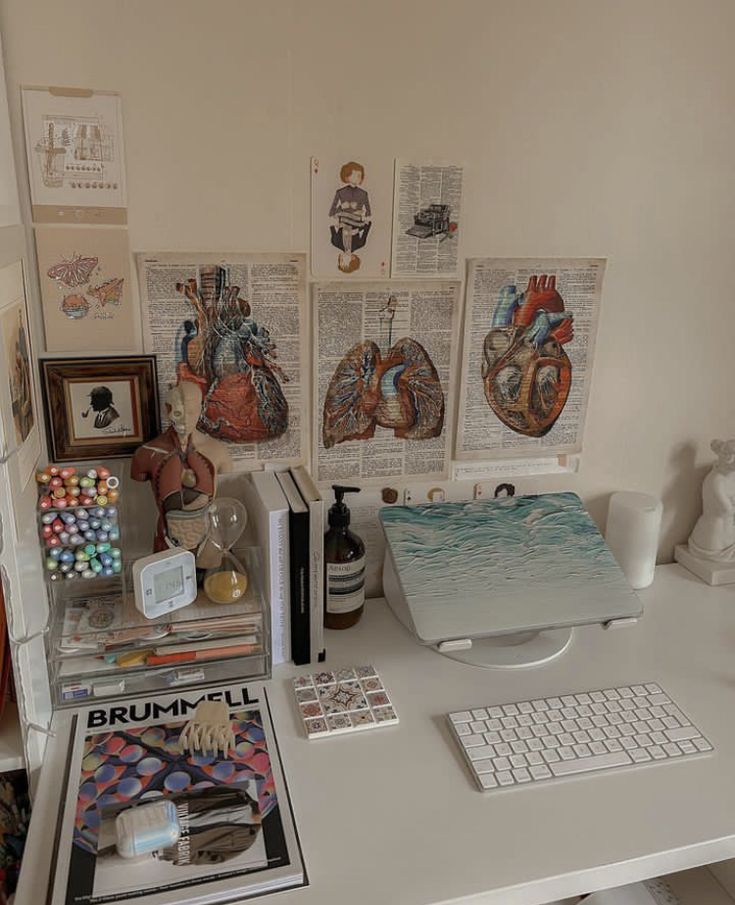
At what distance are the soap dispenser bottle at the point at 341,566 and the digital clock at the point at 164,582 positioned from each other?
0.74ft

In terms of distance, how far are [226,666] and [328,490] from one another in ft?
1.10

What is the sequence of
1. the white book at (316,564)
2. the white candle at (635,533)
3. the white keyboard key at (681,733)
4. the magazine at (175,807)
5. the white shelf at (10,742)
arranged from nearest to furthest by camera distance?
the magazine at (175,807), the white shelf at (10,742), the white keyboard key at (681,733), the white book at (316,564), the white candle at (635,533)

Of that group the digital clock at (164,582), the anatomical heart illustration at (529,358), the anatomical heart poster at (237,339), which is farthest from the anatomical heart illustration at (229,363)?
the anatomical heart illustration at (529,358)

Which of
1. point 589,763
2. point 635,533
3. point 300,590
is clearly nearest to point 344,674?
point 300,590

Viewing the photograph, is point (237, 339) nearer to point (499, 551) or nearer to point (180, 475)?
point (180, 475)

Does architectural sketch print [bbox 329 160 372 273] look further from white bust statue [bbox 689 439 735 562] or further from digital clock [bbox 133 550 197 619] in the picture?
white bust statue [bbox 689 439 735 562]

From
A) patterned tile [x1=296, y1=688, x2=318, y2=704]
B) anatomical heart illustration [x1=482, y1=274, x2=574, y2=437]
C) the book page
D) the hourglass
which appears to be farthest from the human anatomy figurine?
anatomical heart illustration [x1=482, y1=274, x2=574, y2=437]

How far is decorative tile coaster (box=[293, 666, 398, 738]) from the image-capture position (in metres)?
1.02

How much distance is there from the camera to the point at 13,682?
0.94 m

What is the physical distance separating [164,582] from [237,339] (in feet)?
1.21

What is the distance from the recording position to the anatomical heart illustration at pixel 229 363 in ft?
3.70

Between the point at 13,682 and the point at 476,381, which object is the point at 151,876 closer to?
the point at 13,682

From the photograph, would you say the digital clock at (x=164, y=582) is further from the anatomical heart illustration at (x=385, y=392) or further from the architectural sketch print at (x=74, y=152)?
the architectural sketch print at (x=74, y=152)

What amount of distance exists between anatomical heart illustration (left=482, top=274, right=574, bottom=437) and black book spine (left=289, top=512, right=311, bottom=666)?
16.2 inches
